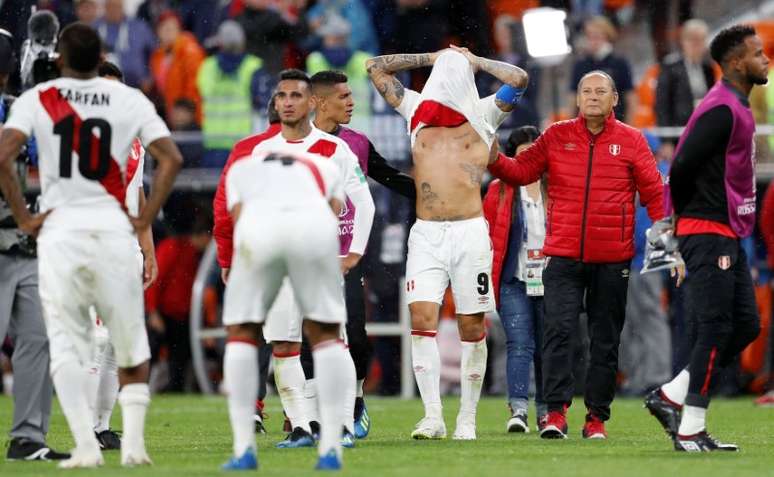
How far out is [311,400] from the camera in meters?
12.2

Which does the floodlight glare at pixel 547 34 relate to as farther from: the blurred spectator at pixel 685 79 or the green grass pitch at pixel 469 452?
the blurred spectator at pixel 685 79

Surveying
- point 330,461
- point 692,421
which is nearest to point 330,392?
point 330,461

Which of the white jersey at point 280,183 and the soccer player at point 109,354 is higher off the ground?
the white jersey at point 280,183

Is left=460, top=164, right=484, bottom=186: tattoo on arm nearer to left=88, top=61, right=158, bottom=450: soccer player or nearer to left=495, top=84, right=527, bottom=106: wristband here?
left=495, top=84, right=527, bottom=106: wristband

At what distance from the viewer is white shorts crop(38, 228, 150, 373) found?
9.63 metres

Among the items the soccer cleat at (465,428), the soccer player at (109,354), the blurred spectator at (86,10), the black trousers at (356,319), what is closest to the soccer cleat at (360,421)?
the black trousers at (356,319)

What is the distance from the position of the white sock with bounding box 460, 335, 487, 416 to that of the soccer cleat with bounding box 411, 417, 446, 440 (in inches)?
7.7

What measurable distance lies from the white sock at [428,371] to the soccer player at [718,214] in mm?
2114

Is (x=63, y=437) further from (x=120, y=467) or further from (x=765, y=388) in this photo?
(x=765, y=388)

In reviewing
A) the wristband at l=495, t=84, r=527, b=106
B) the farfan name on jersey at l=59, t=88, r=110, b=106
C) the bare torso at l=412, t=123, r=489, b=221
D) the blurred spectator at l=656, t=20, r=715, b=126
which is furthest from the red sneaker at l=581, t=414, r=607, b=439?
the blurred spectator at l=656, t=20, r=715, b=126

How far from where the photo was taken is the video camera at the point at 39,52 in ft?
39.5

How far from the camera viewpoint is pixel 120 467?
977 cm

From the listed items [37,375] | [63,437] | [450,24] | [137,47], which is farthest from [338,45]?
[37,375]

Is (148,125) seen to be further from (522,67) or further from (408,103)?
(522,67)
